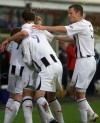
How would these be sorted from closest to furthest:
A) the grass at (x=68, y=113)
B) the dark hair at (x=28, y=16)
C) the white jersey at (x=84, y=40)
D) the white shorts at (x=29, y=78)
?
the white shorts at (x=29, y=78) → the dark hair at (x=28, y=16) → the white jersey at (x=84, y=40) → the grass at (x=68, y=113)

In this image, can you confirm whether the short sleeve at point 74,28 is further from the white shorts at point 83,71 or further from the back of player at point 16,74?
the back of player at point 16,74

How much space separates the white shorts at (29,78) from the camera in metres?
10.8

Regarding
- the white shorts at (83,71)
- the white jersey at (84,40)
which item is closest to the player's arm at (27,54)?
the white jersey at (84,40)

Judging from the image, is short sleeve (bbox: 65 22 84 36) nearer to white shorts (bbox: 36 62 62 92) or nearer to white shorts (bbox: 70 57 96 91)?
white shorts (bbox: 70 57 96 91)

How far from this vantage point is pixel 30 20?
1109cm

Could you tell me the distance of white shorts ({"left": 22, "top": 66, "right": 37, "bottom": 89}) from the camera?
10.8 metres

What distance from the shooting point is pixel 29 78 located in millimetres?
10867

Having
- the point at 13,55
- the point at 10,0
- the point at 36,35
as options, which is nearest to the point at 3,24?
the point at 10,0

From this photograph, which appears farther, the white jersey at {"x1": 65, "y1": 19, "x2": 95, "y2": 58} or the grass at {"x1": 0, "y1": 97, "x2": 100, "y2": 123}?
the grass at {"x1": 0, "y1": 97, "x2": 100, "y2": 123}

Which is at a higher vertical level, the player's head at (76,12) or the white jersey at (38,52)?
the player's head at (76,12)

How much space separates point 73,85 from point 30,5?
652 cm

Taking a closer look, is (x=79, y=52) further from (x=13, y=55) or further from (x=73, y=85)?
(x=13, y=55)

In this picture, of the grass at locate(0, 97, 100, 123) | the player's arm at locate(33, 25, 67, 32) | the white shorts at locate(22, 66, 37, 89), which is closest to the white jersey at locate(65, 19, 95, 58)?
the player's arm at locate(33, 25, 67, 32)

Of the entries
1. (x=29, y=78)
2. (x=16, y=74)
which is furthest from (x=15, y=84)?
(x=29, y=78)
